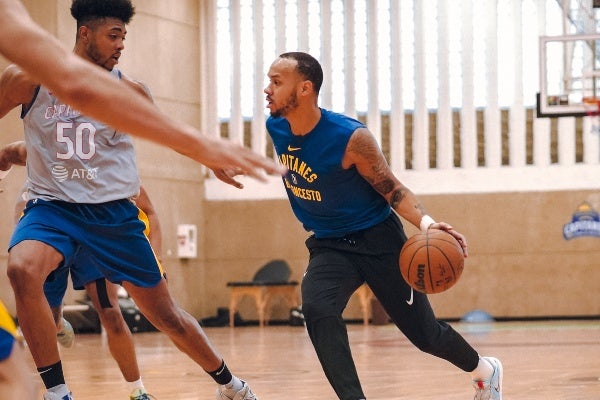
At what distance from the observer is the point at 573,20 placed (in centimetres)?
1608

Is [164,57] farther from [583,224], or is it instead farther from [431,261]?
[431,261]

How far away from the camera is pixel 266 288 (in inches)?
689

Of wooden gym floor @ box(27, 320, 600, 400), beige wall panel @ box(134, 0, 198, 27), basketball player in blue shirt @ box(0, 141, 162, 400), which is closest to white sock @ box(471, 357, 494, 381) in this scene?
wooden gym floor @ box(27, 320, 600, 400)

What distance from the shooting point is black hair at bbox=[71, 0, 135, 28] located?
16.4ft

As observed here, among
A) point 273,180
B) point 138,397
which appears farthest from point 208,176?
point 138,397

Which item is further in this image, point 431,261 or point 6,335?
point 431,261

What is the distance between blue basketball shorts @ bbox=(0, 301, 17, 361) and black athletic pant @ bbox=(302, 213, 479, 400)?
2923 mm

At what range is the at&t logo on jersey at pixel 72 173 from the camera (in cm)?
503

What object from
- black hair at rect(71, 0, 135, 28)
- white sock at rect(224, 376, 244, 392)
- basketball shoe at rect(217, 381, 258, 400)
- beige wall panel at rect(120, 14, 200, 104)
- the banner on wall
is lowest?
the banner on wall

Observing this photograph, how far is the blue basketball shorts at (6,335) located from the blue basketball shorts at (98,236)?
2.91m

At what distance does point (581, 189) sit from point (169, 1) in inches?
303

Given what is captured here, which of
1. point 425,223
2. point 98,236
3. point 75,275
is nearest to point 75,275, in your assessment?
point 75,275

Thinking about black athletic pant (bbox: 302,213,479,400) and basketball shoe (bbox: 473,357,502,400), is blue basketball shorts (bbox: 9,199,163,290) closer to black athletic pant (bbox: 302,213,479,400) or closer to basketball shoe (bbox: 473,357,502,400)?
black athletic pant (bbox: 302,213,479,400)

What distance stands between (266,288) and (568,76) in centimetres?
598
